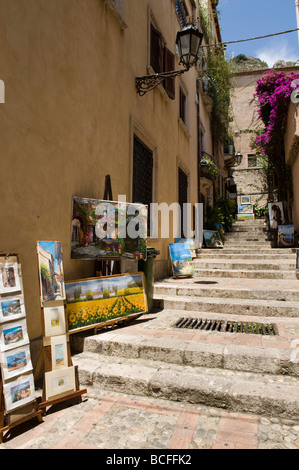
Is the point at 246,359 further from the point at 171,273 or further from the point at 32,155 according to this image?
the point at 171,273

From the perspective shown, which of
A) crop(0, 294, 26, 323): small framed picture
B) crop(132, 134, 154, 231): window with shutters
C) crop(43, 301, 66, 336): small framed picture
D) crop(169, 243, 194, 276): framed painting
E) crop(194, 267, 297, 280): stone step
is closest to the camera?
crop(0, 294, 26, 323): small framed picture

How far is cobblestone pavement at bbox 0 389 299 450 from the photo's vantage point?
88.3 inches

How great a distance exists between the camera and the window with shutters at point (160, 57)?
24.9ft

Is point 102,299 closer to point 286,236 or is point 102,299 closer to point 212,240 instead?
point 286,236

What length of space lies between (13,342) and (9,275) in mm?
570

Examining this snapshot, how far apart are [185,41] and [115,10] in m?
1.34

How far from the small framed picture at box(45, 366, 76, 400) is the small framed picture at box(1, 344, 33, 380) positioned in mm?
291

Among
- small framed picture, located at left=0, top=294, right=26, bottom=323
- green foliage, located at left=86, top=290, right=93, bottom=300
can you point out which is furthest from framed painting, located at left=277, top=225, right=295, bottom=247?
small framed picture, located at left=0, top=294, right=26, bottom=323

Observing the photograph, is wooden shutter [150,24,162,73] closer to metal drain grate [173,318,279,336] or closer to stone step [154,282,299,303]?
stone step [154,282,299,303]

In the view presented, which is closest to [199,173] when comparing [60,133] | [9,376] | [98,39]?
[98,39]

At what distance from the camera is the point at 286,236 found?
9.78 meters

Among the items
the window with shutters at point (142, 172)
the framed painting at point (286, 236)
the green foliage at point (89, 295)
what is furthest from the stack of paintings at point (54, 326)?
the framed painting at point (286, 236)

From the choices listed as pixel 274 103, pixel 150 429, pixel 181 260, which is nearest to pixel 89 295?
pixel 150 429

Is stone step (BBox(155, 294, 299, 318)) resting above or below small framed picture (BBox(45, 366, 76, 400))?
above
